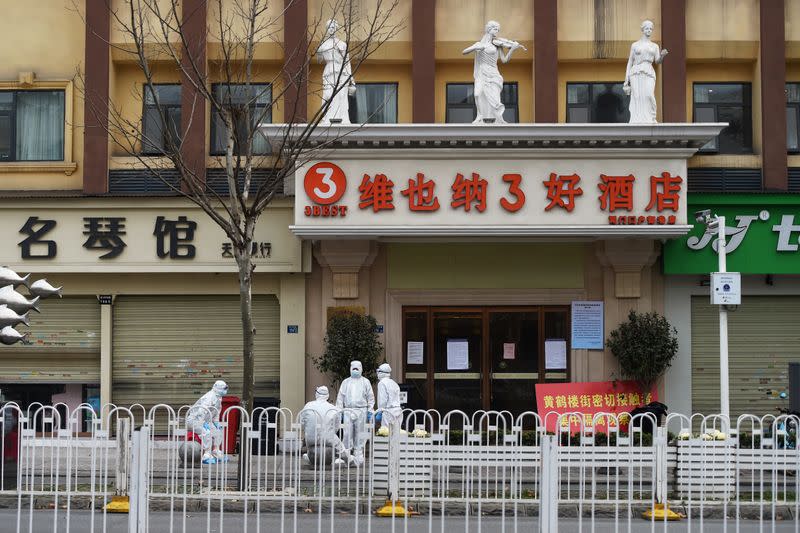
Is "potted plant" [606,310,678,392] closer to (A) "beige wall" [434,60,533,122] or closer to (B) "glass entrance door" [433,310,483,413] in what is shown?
(B) "glass entrance door" [433,310,483,413]

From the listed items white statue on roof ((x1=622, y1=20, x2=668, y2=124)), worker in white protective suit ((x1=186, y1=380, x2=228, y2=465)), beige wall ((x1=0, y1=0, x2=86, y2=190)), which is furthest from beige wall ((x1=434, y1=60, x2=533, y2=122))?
worker in white protective suit ((x1=186, y1=380, x2=228, y2=465))

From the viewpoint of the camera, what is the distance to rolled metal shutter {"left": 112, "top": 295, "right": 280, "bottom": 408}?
22453 millimetres

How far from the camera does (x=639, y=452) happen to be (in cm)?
1346

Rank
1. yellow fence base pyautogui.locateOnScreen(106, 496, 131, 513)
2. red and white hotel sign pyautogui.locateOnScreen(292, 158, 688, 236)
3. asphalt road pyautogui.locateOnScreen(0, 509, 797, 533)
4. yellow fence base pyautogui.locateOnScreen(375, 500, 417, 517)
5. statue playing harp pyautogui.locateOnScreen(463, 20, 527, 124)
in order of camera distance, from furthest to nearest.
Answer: statue playing harp pyautogui.locateOnScreen(463, 20, 527, 124)
red and white hotel sign pyautogui.locateOnScreen(292, 158, 688, 236)
yellow fence base pyautogui.locateOnScreen(375, 500, 417, 517)
yellow fence base pyautogui.locateOnScreen(106, 496, 131, 513)
asphalt road pyautogui.locateOnScreen(0, 509, 797, 533)

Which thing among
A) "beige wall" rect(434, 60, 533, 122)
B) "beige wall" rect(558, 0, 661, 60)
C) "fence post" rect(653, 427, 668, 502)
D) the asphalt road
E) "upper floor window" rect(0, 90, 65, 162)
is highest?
"beige wall" rect(558, 0, 661, 60)

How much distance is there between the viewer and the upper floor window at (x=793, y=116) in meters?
22.7

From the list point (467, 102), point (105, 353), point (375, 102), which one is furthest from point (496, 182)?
point (105, 353)

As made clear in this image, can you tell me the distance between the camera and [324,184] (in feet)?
67.8

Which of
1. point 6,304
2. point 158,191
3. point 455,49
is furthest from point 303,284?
point 6,304

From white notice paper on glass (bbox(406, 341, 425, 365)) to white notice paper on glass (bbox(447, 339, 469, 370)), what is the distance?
0.55 meters

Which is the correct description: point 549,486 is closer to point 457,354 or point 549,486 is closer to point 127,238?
point 457,354

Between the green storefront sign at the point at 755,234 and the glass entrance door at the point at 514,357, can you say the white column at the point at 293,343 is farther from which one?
the green storefront sign at the point at 755,234

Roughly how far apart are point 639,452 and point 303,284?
399 inches

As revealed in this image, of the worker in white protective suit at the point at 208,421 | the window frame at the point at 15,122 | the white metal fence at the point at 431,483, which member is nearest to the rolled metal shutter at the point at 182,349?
the window frame at the point at 15,122
